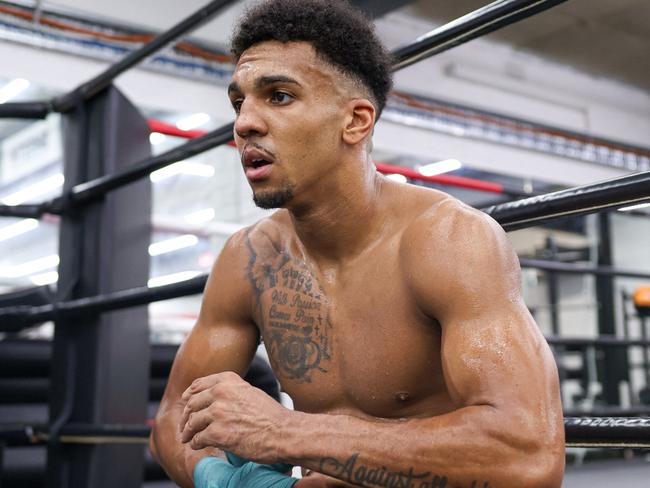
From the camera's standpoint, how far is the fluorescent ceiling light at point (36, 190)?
7312mm

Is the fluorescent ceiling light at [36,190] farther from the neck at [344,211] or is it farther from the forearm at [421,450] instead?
the forearm at [421,450]

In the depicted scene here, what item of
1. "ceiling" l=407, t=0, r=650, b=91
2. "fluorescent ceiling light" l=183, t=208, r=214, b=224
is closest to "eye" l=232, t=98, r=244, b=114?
"ceiling" l=407, t=0, r=650, b=91

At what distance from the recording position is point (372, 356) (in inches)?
42.7

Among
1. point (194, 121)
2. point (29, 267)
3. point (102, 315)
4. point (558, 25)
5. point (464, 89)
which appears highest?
point (558, 25)

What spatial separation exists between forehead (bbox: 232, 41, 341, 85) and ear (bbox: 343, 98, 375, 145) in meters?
0.05

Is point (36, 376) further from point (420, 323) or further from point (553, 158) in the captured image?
point (553, 158)

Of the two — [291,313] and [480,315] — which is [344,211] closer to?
[291,313]

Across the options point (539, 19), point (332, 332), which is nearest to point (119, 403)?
point (332, 332)

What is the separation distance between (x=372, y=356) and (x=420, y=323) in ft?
0.28

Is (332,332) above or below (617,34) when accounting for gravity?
below

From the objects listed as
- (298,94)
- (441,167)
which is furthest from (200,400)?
(441,167)

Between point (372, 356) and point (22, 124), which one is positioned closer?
point (372, 356)

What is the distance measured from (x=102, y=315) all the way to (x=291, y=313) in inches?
38.3

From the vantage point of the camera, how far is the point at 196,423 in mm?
985
